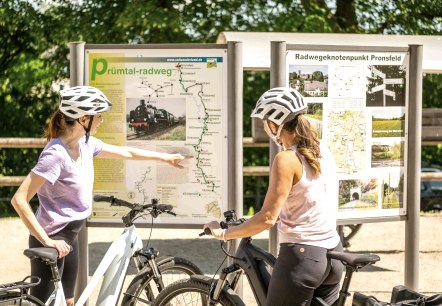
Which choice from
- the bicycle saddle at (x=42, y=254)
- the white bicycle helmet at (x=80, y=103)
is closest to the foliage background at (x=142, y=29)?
the white bicycle helmet at (x=80, y=103)

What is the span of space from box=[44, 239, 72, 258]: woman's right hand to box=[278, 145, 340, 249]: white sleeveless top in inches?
47.3

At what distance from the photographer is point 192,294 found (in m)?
5.90

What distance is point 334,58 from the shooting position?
7.95 meters

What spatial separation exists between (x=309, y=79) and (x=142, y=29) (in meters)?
12.5

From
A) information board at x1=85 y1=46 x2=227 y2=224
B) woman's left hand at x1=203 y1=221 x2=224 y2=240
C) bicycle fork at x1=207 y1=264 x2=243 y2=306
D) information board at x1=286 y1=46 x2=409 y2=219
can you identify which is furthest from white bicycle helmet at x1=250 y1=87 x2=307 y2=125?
information board at x1=286 y1=46 x2=409 y2=219

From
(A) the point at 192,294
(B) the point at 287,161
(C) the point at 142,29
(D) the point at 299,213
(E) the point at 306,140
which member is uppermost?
(C) the point at 142,29

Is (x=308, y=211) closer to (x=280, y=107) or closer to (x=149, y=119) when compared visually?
(x=280, y=107)

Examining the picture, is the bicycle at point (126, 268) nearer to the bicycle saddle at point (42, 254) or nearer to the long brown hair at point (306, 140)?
the bicycle saddle at point (42, 254)

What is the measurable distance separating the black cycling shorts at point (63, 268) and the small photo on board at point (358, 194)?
2.68 metres

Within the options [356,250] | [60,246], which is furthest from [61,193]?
[356,250]

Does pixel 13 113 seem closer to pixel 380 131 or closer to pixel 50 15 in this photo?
pixel 50 15

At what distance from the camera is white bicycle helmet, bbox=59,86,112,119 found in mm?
5926

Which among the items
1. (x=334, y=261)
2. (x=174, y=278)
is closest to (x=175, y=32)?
(x=174, y=278)

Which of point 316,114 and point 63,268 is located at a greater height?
point 316,114
